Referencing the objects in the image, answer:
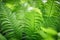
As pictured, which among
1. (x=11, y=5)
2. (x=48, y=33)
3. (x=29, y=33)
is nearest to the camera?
(x=48, y=33)

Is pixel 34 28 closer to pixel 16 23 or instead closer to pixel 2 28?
pixel 16 23

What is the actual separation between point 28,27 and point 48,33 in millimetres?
261

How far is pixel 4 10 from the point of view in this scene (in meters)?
1.30

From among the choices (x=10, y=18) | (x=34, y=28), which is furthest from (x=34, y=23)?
(x=10, y=18)

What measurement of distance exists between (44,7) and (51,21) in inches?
12.2

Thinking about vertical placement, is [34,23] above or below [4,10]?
below

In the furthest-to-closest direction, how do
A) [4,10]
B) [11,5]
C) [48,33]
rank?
[11,5] < [4,10] < [48,33]

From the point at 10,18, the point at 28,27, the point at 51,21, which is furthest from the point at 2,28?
the point at 51,21

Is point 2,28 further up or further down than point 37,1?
further down

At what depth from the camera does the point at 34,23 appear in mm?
1214

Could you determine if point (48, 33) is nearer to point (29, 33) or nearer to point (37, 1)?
point (29, 33)

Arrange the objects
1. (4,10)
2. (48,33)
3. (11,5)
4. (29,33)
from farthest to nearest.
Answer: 1. (11,5)
2. (4,10)
3. (29,33)
4. (48,33)

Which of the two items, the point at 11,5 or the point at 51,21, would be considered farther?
the point at 11,5

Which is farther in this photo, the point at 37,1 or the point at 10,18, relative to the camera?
the point at 37,1
